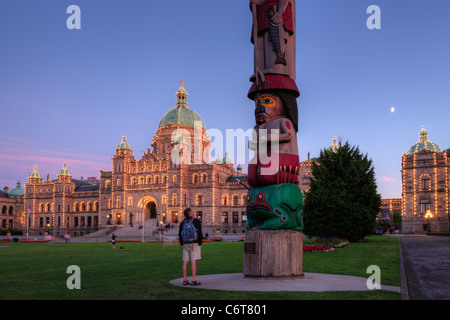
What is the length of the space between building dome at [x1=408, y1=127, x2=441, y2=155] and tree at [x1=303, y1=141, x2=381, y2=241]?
4014cm

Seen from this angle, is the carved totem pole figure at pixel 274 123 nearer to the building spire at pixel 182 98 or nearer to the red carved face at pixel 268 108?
the red carved face at pixel 268 108

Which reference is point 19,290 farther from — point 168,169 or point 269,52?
point 168,169

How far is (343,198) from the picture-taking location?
1486 inches

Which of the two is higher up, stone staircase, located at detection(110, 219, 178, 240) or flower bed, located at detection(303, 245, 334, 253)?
flower bed, located at detection(303, 245, 334, 253)

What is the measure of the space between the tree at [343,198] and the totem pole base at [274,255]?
25.2 meters

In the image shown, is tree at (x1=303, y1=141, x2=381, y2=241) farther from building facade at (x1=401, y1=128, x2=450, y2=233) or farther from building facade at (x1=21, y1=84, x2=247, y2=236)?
building facade at (x1=21, y1=84, x2=247, y2=236)

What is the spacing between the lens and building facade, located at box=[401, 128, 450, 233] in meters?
70.2

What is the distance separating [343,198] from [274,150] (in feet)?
85.3

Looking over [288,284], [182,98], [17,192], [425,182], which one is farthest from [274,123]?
[17,192]

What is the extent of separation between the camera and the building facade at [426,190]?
230 ft

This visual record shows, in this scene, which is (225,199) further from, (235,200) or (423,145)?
(423,145)

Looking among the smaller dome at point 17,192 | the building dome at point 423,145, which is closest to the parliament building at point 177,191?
the building dome at point 423,145

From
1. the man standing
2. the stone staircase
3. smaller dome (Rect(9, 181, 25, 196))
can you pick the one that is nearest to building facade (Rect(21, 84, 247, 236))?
the stone staircase

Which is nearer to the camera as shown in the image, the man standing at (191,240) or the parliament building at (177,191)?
the man standing at (191,240)
